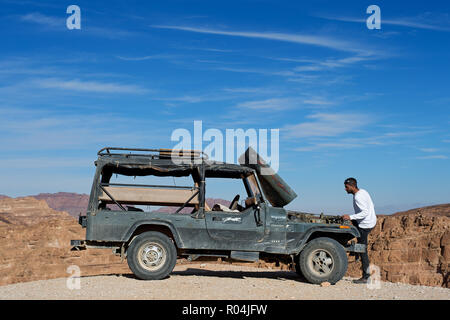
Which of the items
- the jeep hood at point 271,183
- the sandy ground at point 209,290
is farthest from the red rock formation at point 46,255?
the jeep hood at point 271,183

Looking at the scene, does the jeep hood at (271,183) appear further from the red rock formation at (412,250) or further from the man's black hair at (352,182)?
the red rock formation at (412,250)

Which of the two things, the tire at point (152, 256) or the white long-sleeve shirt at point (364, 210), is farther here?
the white long-sleeve shirt at point (364, 210)

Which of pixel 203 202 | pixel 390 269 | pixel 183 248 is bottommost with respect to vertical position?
pixel 390 269

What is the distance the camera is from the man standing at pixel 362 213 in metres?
10.2

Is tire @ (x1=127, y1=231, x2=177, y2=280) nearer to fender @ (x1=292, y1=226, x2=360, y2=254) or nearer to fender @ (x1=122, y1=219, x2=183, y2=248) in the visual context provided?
fender @ (x1=122, y1=219, x2=183, y2=248)

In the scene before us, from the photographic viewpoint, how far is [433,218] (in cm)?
2564

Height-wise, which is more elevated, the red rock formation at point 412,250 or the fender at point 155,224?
the fender at point 155,224

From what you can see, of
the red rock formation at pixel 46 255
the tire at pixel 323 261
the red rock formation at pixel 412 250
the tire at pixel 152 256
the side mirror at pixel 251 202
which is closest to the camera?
the tire at pixel 152 256

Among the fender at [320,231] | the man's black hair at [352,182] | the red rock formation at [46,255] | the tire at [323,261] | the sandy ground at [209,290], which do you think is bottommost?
the red rock formation at [46,255]

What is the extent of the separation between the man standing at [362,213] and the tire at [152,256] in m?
3.69

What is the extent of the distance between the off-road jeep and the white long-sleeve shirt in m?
0.29

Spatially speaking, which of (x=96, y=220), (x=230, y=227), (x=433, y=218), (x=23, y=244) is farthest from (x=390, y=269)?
(x=23, y=244)
